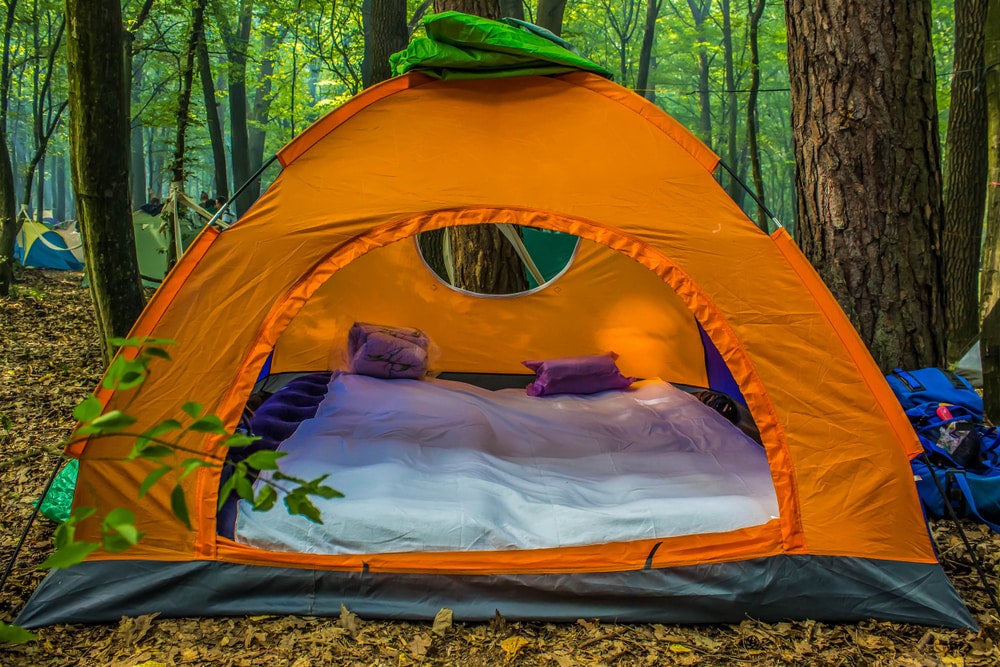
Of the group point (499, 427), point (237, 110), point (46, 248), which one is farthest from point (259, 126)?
point (499, 427)

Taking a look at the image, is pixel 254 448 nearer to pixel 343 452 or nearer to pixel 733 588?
pixel 343 452

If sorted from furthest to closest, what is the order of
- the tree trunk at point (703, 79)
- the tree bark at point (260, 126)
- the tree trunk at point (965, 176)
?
the tree trunk at point (703, 79)
the tree bark at point (260, 126)
the tree trunk at point (965, 176)

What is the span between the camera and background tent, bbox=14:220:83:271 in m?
11.6

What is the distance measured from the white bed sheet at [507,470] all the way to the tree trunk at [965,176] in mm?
3155

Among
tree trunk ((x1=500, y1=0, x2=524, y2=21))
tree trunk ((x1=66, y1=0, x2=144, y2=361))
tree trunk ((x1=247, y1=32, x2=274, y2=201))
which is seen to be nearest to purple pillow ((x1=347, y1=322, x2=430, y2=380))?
tree trunk ((x1=66, y1=0, x2=144, y2=361))

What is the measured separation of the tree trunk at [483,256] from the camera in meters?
5.09

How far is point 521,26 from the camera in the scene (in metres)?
3.06

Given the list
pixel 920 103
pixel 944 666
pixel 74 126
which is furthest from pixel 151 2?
pixel 944 666

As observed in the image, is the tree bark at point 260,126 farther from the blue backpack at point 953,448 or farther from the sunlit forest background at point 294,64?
the blue backpack at point 953,448

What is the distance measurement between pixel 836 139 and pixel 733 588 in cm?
201

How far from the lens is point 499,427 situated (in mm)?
3676

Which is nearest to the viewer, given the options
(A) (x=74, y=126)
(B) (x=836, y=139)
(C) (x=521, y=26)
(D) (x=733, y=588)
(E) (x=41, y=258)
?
(D) (x=733, y=588)

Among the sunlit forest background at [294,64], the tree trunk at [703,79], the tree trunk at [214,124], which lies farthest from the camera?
the tree trunk at [703,79]

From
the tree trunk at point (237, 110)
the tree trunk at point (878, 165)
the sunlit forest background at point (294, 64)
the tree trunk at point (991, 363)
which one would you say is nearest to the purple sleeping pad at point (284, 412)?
the tree trunk at point (878, 165)
